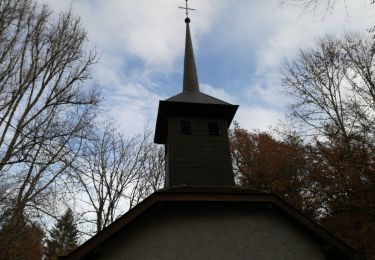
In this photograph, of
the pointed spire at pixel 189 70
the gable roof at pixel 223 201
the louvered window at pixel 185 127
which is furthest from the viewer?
the pointed spire at pixel 189 70

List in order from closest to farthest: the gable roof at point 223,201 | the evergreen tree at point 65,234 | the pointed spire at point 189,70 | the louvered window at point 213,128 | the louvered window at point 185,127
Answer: the gable roof at point 223,201 → the louvered window at point 185,127 → the louvered window at point 213,128 → the pointed spire at point 189,70 → the evergreen tree at point 65,234

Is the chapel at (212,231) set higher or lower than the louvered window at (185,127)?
lower

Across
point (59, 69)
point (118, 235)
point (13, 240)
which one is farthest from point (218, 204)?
point (59, 69)

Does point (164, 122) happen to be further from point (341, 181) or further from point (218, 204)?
point (341, 181)

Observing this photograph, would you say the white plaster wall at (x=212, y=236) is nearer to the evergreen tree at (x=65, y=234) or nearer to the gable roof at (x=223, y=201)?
the gable roof at (x=223, y=201)

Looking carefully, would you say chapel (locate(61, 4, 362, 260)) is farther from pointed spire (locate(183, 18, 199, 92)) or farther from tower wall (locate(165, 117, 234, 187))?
pointed spire (locate(183, 18, 199, 92))

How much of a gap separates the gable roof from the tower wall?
1820 mm

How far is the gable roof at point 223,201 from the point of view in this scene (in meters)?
7.63

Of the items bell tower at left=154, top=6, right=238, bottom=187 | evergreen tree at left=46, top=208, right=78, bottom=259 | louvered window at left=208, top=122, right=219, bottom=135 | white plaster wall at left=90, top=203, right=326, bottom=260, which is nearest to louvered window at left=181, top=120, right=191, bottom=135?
bell tower at left=154, top=6, right=238, bottom=187

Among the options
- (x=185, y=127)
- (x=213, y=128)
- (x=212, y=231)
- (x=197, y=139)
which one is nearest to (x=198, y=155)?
(x=197, y=139)

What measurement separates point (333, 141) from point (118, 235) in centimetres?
1473

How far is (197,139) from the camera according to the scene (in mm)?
11250

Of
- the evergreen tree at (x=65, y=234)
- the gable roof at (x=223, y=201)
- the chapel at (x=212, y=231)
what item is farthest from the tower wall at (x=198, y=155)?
the evergreen tree at (x=65, y=234)

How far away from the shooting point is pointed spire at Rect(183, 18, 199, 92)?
13.8m
